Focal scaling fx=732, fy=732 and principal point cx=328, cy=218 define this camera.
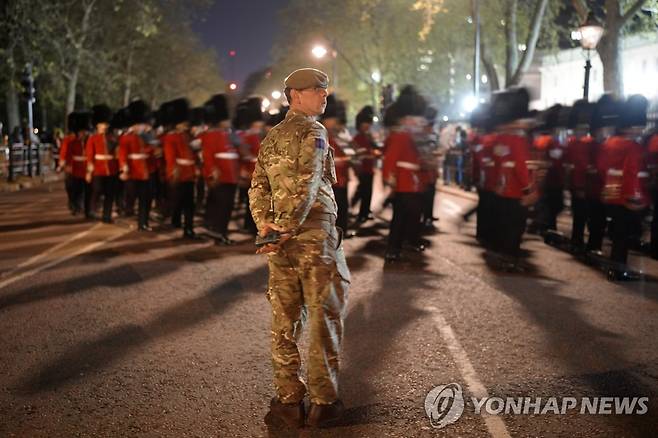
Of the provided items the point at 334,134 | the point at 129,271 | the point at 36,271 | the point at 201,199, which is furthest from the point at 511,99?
the point at 201,199

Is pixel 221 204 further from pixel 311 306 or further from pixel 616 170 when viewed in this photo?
pixel 311 306

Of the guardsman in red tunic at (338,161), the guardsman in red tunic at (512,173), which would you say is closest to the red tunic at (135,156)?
the guardsman in red tunic at (338,161)

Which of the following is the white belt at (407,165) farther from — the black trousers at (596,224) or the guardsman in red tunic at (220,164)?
the guardsman in red tunic at (220,164)

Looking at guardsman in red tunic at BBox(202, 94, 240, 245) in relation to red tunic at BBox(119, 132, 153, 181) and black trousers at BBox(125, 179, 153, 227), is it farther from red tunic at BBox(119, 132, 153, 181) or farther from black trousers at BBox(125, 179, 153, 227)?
black trousers at BBox(125, 179, 153, 227)

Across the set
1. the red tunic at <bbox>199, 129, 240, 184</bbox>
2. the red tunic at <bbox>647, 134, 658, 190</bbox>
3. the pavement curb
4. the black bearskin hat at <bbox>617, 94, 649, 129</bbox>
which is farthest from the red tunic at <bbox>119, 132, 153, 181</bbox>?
the pavement curb

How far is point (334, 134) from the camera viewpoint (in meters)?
11.6

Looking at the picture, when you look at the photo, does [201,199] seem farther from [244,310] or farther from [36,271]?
[244,310]

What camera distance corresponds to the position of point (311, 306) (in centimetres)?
423

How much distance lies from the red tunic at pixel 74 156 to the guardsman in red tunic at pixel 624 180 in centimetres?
984

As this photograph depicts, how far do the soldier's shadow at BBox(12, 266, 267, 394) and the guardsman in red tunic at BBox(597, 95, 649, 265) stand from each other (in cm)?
412

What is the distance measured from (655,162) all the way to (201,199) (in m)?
9.67

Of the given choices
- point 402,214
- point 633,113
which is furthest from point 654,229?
point 402,214

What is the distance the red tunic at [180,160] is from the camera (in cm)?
1138

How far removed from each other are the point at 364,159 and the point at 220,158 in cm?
358
